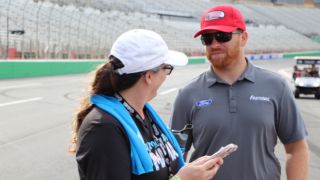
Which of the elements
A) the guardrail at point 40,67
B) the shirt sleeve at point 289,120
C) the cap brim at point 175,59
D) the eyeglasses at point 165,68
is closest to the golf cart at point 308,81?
the guardrail at point 40,67

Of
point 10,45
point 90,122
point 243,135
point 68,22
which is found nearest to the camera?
point 90,122

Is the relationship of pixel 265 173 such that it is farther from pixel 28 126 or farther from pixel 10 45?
pixel 10 45

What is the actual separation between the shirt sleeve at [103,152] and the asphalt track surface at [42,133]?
0.45 m

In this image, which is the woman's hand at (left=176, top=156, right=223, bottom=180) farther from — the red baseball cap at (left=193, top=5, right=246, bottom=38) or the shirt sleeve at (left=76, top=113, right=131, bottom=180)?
the red baseball cap at (left=193, top=5, right=246, bottom=38)

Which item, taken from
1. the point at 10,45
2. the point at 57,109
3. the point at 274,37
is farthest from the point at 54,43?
the point at 274,37

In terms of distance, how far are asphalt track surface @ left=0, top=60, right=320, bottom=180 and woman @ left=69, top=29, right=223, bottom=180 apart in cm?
23

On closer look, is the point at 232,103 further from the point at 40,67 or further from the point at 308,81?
the point at 40,67

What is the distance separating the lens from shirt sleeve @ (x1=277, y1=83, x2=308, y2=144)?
9.86 ft

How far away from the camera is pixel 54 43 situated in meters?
32.8

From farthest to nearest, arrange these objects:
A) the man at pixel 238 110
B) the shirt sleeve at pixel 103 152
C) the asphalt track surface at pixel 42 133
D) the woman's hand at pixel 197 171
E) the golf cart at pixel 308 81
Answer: the golf cart at pixel 308 81 → the asphalt track surface at pixel 42 133 → the man at pixel 238 110 → the woman's hand at pixel 197 171 → the shirt sleeve at pixel 103 152

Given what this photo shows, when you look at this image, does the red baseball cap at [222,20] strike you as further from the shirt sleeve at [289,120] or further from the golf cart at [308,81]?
the golf cart at [308,81]

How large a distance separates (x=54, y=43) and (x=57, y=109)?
67.0 ft

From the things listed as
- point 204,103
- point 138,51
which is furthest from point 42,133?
point 138,51

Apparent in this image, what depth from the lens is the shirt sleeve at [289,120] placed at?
300cm
